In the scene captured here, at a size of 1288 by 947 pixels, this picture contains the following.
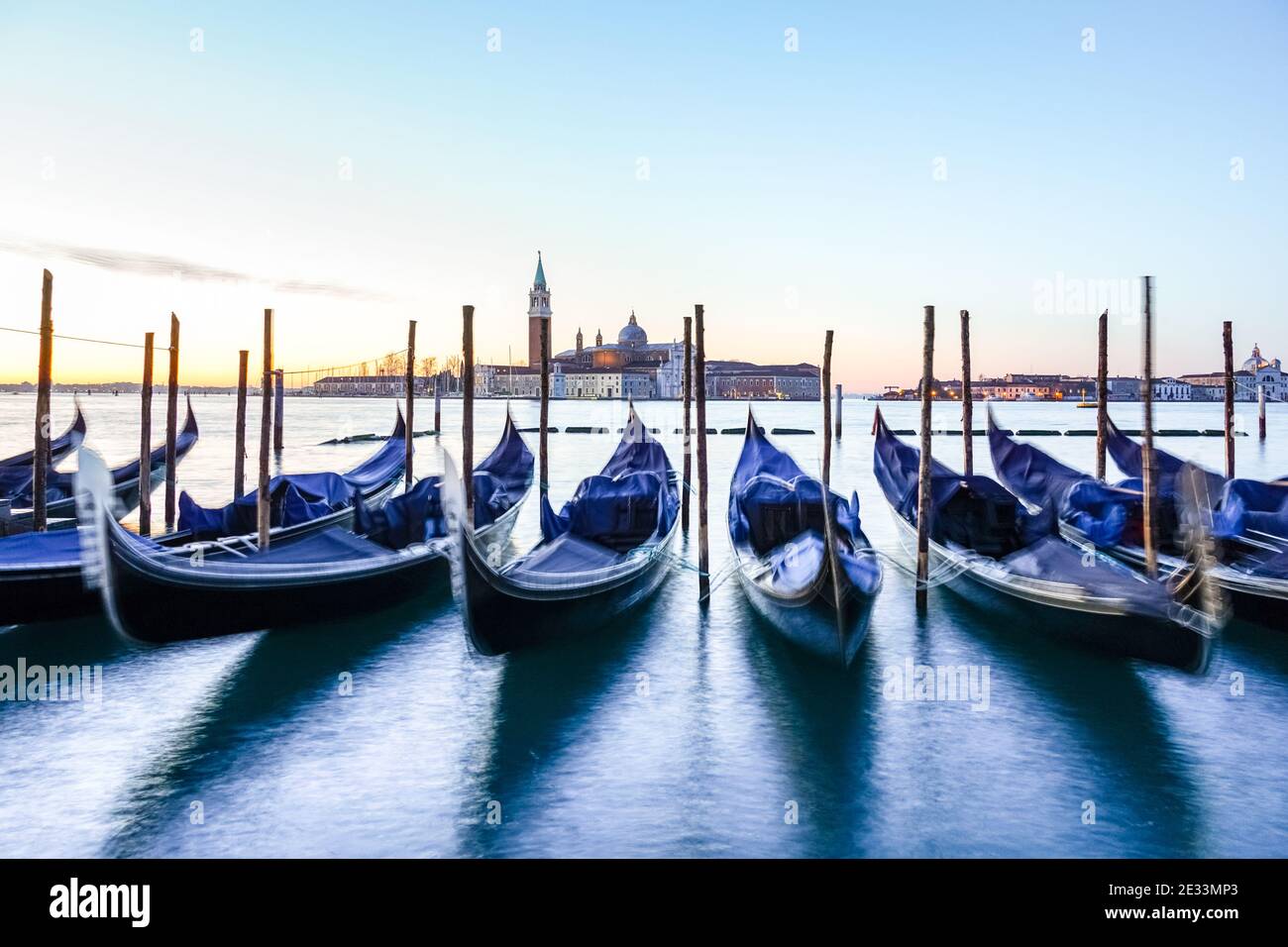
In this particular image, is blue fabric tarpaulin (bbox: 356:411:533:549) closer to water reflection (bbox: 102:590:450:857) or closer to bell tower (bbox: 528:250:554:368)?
water reflection (bbox: 102:590:450:857)

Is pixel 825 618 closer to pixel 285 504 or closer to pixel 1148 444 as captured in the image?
pixel 1148 444

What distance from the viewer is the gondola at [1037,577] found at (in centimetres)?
484

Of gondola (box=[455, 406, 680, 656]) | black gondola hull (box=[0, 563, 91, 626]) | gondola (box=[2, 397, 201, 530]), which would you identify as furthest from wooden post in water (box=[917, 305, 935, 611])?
gondola (box=[2, 397, 201, 530])

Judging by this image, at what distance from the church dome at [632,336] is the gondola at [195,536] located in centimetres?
9480

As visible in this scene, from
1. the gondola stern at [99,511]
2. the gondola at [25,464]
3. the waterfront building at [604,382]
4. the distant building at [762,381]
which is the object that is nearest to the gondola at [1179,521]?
the gondola stern at [99,511]

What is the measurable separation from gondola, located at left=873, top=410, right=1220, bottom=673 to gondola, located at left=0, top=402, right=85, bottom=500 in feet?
26.2

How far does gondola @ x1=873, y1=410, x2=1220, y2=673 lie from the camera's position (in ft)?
15.9

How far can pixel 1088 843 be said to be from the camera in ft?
12.0

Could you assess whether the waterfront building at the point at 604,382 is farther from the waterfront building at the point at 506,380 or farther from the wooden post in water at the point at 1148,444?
the wooden post in water at the point at 1148,444

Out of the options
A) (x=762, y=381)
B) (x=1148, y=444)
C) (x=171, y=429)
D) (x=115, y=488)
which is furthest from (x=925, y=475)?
(x=762, y=381)
